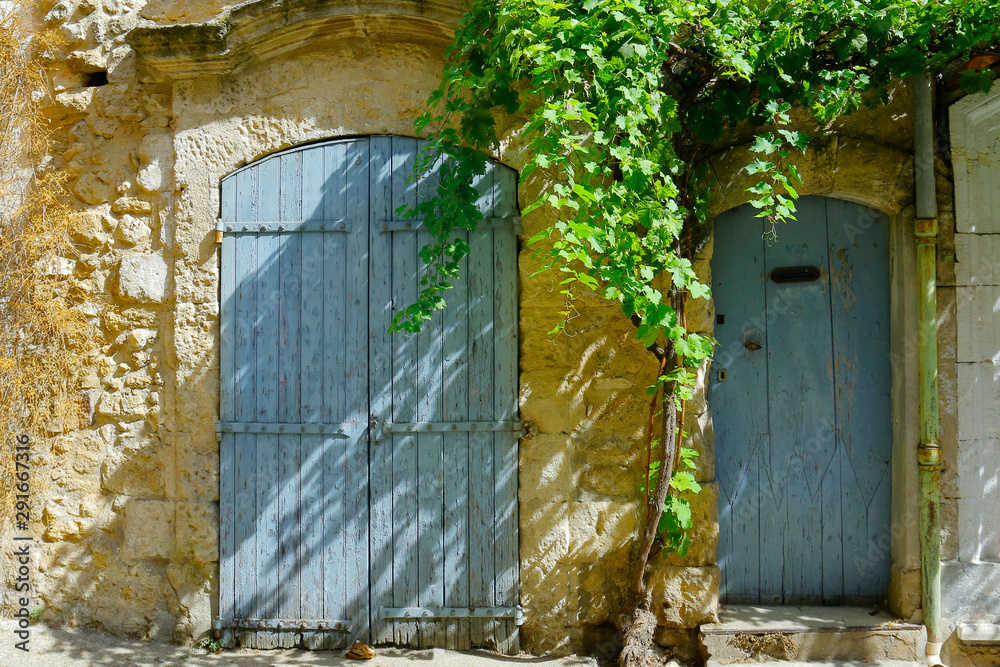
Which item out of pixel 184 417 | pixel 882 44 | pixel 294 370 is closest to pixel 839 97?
pixel 882 44

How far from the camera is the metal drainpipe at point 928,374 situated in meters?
3.08

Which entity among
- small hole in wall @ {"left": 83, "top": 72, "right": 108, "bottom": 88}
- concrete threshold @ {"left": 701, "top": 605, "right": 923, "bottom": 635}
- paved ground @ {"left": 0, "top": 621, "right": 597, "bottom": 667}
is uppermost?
small hole in wall @ {"left": 83, "top": 72, "right": 108, "bottom": 88}

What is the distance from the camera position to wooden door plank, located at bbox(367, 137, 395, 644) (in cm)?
325

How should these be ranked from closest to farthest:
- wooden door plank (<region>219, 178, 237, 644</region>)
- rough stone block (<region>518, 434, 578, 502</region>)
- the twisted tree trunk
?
the twisted tree trunk < rough stone block (<region>518, 434, 578, 502</region>) < wooden door plank (<region>219, 178, 237, 644</region>)

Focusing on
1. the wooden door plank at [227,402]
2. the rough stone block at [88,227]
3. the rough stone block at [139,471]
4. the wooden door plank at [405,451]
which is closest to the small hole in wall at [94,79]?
the rough stone block at [88,227]

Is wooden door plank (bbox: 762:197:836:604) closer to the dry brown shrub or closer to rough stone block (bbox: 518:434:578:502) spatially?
rough stone block (bbox: 518:434:578:502)

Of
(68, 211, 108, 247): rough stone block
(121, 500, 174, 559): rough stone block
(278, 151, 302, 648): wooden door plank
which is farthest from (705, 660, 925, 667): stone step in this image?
(68, 211, 108, 247): rough stone block

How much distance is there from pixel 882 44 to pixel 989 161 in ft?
2.94

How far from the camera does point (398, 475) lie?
3260mm

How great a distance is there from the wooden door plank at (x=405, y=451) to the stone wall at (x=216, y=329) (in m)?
0.53

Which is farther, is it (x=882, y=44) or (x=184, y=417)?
(x=184, y=417)

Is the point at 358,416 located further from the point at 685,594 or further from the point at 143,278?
the point at 685,594

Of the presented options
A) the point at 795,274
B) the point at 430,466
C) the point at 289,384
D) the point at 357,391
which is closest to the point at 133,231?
the point at 289,384

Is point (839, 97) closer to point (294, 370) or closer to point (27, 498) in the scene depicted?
point (294, 370)
